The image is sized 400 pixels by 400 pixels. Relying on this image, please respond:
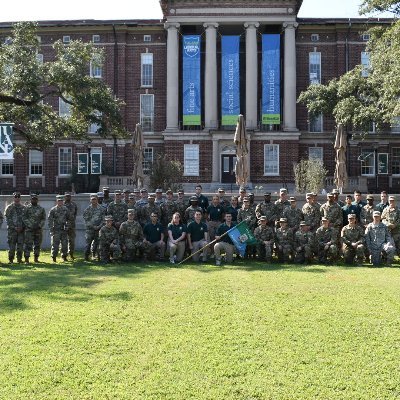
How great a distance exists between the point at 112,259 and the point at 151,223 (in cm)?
146

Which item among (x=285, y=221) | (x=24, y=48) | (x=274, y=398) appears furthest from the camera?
(x=24, y=48)

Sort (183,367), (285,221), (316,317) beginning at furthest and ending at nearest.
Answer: (285,221) → (316,317) → (183,367)

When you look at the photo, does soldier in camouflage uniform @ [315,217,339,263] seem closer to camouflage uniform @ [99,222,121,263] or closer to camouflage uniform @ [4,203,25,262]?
camouflage uniform @ [99,222,121,263]

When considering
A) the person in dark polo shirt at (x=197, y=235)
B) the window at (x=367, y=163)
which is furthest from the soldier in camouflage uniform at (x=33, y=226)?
the window at (x=367, y=163)

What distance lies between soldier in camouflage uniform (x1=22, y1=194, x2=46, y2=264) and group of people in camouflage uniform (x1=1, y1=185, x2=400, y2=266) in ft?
0.09

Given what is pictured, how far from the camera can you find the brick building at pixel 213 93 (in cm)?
4009

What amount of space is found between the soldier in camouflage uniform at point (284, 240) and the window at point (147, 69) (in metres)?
30.2

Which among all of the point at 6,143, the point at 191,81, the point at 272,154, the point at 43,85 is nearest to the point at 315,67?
the point at 272,154

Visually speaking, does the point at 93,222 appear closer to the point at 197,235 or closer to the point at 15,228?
the point at 15,228

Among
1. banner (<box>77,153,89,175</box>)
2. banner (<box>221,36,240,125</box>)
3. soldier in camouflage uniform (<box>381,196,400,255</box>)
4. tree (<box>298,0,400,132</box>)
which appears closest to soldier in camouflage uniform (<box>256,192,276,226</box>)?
soldier in camouflage uniform (<box>381,196,400,255</box>)

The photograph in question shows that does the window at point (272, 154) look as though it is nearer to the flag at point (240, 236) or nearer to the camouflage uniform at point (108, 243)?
the flag at point (240, 236)

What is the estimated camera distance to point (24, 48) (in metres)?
21.3

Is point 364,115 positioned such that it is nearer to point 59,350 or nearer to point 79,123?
point 79,123

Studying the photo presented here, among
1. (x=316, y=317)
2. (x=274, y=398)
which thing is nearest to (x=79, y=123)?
(x=316, y=317)
